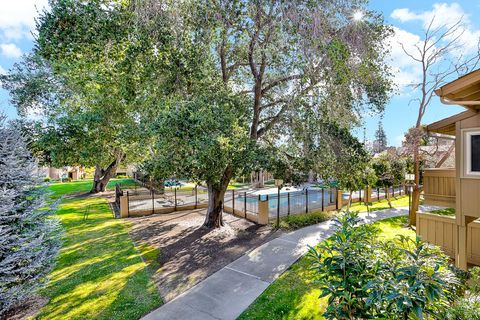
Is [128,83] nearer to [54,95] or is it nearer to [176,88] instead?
[176,88]

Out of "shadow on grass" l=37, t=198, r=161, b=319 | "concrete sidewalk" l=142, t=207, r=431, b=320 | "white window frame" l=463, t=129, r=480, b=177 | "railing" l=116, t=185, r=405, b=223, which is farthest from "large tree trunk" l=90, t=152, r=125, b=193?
"white window frame" l=463, t=129, r=480, b=177

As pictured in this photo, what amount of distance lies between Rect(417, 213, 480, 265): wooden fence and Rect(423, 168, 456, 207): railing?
2.40 feet

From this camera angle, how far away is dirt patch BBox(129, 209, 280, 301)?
6.84 meters

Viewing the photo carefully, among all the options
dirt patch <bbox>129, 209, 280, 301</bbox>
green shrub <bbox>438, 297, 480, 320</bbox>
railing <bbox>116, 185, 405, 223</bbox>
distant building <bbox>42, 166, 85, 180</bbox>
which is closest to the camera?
green shrub <bbox>438, 297, 480, 320</bbox>

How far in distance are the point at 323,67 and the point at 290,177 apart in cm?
433

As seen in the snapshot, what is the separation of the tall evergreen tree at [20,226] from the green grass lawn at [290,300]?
431 cm

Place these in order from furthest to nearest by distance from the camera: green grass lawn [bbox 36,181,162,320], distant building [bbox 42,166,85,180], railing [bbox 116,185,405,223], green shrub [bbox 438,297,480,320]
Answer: distant building [bbox 42,166,85,180] < railing [bbox 116,185,405,223] < green grass lawn [bbox 36,181,162,320] < green shrub [bbox 438,297,480,320]

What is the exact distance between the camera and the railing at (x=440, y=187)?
7617mm

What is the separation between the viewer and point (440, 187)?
7887 millimetres

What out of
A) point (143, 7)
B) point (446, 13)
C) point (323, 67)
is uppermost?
point (446, 13)

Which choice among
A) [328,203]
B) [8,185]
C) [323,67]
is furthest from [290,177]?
[8,185]

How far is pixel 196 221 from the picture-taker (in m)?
12.7

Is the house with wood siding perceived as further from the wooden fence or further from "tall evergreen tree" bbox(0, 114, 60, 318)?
"tall evergreen tree" bbox(0, 114, 60, 318)

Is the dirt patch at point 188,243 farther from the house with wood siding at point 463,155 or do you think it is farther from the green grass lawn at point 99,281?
the house with wood siding at point 463,155
